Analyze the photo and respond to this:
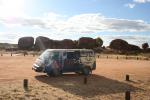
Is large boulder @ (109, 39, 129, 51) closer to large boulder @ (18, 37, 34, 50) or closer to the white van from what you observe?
large boulder @ (18, 37, 34, 50)

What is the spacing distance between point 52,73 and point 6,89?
21.4 feet

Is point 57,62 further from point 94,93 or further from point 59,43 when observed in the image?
point 59,43

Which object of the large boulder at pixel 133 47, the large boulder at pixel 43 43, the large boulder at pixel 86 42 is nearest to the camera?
the large boulder at pixel 43 43

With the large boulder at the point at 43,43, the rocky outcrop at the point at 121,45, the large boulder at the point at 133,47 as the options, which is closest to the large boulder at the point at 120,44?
the rocky outcrop at the point at 121,45

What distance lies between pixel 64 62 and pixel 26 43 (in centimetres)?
10553

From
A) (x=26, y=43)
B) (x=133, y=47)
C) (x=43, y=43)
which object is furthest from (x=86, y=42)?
(x=26, y=43)

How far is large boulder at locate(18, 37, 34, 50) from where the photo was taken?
Answer: 12350cm

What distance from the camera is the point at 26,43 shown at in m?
125

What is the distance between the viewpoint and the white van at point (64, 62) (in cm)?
2055

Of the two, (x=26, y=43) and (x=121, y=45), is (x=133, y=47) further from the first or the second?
(x=26, y=43)

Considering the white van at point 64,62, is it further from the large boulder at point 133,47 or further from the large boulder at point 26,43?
the large boulder at point 26,43

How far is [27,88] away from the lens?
14969 mm

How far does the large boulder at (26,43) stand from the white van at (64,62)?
101931mm

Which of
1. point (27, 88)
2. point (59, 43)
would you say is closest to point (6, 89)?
point (27, 88)
